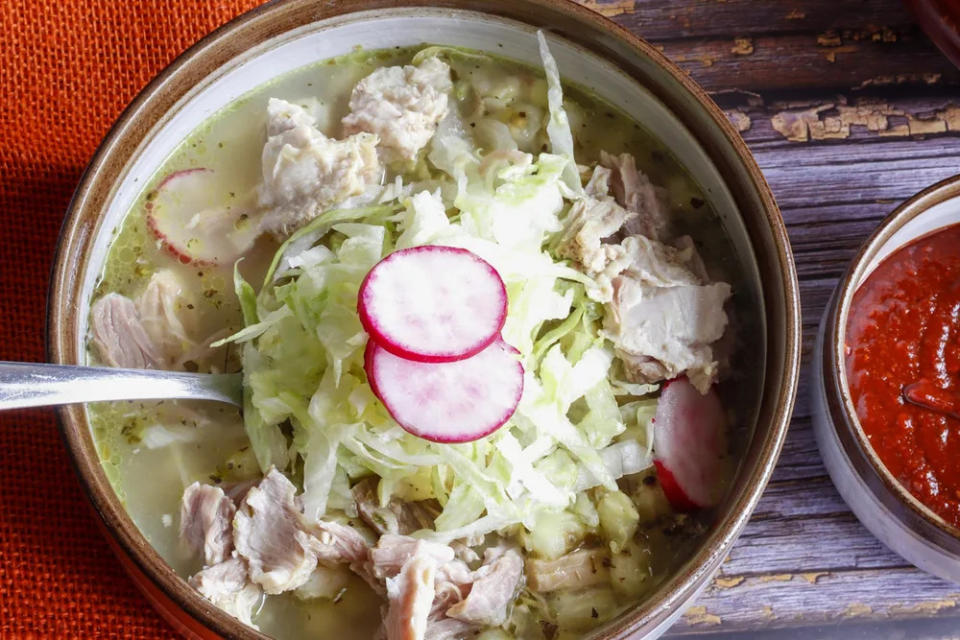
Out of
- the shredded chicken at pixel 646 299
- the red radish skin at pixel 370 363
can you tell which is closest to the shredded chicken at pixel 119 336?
the red radish skin at pixel 370 363

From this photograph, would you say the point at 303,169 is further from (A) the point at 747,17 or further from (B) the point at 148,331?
(A) the point at 747,17

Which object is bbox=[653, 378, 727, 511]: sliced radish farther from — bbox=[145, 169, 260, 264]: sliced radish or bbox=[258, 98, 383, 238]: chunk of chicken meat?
bbox=[145, 169, 260, 264]: sliced radish

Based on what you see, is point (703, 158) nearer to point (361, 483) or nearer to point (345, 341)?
point (345, 341)

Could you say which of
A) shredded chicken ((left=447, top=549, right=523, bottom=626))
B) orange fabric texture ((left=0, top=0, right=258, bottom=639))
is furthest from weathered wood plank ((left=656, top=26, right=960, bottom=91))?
shredded chicken ((left=447, top=549, right=523, bottom=626))

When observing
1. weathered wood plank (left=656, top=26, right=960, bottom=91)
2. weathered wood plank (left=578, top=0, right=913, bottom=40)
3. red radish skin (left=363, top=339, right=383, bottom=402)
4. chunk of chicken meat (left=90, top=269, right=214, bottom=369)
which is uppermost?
weathered wood plank (left=578, top=0, right=913, bottom=40)

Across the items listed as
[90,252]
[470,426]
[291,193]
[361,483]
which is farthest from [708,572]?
[90,252]

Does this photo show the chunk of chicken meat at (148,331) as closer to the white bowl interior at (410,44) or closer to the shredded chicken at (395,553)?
the white bowl interior at (410,44)
